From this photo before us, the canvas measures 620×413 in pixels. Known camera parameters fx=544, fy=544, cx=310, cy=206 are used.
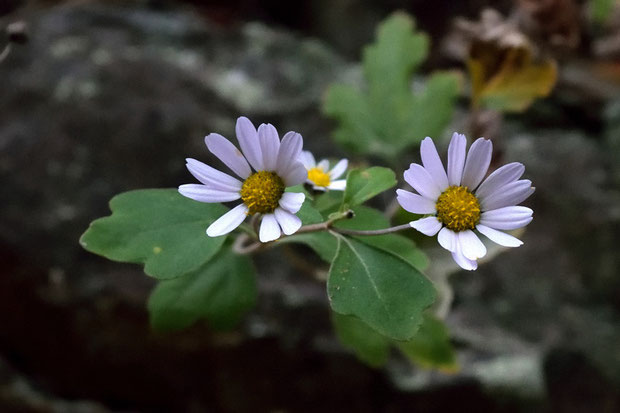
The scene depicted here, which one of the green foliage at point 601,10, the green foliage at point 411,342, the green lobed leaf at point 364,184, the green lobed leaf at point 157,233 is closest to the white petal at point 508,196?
the green lobed leaf at point 364,184

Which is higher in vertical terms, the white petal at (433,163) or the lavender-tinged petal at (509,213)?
the white petal at (433,163)

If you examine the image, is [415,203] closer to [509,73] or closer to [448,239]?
[448,239]

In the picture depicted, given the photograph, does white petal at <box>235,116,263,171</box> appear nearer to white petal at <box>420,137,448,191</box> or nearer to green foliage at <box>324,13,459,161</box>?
white petal at <box>420,137,448,191</box>

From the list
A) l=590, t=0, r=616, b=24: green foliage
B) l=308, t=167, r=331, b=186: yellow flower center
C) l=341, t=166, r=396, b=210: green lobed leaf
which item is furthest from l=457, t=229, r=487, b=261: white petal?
l=590, t=0, r=616, b=24: green foliage

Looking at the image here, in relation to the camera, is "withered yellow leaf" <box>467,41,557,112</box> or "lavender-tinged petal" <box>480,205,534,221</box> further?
"withered yellow leaf" <box>467,41,557,112</box>

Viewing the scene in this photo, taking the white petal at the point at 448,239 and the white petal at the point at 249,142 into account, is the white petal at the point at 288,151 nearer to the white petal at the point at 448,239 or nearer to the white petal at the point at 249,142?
the white petal at the point at 249,142

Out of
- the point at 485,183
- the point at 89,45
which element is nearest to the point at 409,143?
the point at 485,183
